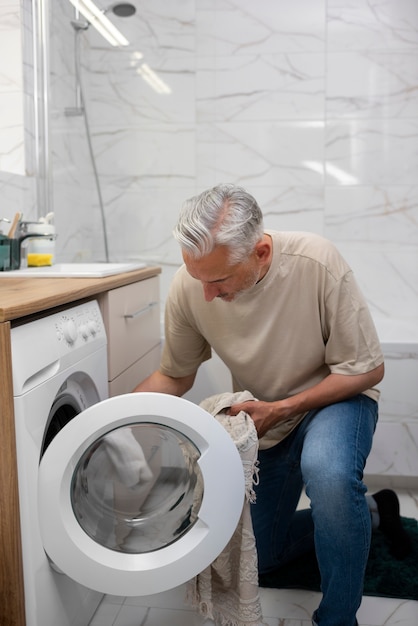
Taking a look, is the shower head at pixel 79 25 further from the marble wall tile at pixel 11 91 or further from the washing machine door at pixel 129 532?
the washing machine door at pixel 129 532

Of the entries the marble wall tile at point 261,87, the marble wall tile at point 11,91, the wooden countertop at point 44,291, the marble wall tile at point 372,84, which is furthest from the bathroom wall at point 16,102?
the marble wall tile at point 372,84

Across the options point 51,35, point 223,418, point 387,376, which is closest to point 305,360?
point 223,418

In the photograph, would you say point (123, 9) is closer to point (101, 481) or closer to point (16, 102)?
point (16, 102)

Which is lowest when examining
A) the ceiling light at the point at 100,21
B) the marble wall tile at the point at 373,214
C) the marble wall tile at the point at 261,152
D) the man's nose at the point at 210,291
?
the man's nose at the point at 210,291

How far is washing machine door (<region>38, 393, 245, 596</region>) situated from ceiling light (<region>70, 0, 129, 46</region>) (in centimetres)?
215

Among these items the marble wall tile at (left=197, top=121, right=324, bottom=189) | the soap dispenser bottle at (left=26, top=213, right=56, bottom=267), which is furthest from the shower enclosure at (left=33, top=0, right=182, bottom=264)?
the soap dispenser bottle at (left=26, top=213, right=56, bottom=267)

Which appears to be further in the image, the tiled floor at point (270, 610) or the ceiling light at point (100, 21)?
the ceiling light at point (100, 21)

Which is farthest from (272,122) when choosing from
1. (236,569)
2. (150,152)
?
(236,569)

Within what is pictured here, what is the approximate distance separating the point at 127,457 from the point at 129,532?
16cm

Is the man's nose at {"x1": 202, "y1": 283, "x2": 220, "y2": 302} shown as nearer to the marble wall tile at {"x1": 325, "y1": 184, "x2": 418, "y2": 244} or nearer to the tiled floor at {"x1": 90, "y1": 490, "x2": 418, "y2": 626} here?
the tiled floor at {"x1": 90, "y1": 490, "x2": 418, "y2": 626}

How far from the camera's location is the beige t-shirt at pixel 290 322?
4.96 feet

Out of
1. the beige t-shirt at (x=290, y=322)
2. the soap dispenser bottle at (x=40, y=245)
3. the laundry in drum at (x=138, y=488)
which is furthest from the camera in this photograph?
the soap dispenser bottle at (x=40, y=245)

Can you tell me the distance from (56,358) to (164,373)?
477mm

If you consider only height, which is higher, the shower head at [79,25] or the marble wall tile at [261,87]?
the shower head at [79,25]
